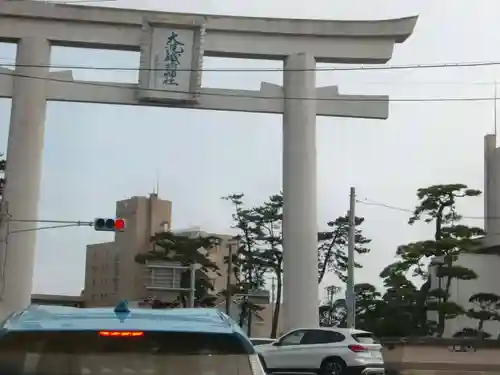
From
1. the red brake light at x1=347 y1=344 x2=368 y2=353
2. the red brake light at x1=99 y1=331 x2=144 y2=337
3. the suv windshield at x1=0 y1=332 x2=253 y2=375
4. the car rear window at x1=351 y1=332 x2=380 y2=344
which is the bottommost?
the red brake light at x1=347 y1=344 x2=368 y2=353

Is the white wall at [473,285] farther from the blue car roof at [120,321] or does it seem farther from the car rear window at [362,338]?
the blue car roof at [120,321]

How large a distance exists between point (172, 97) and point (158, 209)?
32986 millimetres

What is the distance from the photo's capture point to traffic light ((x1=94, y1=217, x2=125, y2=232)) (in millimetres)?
25062

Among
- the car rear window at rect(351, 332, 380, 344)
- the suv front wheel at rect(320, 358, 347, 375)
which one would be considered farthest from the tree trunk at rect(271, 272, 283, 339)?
the suv front wheel at rect(320, 358, 347, 375)

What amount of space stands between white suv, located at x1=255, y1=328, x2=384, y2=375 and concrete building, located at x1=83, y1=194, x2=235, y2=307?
25861mm

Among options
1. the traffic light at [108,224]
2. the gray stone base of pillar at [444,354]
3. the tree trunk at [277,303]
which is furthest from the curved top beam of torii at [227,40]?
the tree trunk at [277,303]

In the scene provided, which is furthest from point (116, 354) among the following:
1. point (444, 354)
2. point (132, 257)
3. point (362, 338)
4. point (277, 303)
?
point (132, 257)

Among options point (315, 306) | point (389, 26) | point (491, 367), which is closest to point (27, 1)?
point (389, 26)

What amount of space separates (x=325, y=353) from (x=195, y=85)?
31.0 feet

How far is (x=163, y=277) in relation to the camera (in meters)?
30.5

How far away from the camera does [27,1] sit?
25.5 m

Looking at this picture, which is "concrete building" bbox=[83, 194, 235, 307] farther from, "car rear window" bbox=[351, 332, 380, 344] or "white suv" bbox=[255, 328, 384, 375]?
"car rear window" bbox=[351, 332, 380, 344]

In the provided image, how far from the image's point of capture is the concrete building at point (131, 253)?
5280 cm

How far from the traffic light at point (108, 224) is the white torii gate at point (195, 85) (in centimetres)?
190
